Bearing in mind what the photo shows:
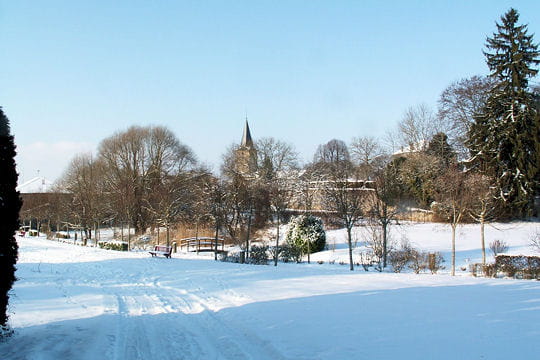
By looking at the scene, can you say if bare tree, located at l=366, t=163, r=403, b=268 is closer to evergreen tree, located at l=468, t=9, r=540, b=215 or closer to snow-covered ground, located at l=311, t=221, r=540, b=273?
snow-covered ground, located at l=311, t=221, r=540, b=273

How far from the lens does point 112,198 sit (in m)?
42.6

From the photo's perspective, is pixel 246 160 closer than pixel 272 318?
No

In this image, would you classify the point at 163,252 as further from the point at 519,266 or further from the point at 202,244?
the point at 519,266

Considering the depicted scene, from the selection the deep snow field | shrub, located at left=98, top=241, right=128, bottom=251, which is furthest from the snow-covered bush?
shrub, located at left=98, top=241, right=128, bottom=251

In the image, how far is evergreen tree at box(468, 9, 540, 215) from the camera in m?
30.3

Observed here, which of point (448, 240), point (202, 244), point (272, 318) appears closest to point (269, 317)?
point (272, 318)

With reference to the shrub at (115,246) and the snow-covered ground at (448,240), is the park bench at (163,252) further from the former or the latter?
the snow-covered ground at (448,240)

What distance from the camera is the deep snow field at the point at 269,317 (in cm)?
605

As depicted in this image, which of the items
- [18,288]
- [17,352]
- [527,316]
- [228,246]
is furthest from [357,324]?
[228,246]

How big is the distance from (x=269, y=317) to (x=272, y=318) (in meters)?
0.10

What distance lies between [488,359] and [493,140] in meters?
29.3

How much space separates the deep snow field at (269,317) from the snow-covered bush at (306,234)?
9.99 metres

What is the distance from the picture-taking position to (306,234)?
24.5m

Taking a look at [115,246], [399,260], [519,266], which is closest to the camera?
[519,266]
